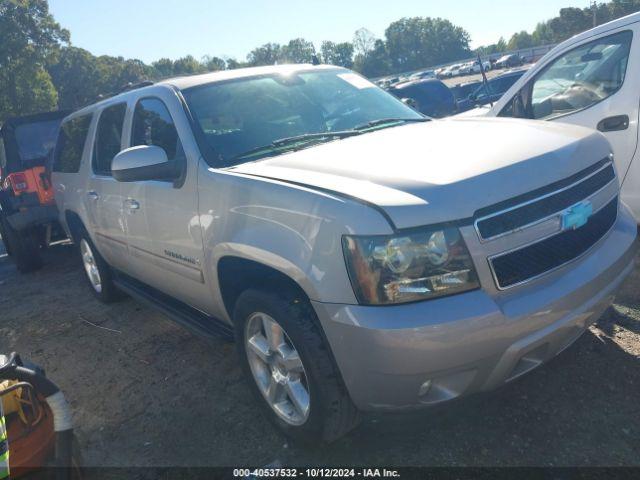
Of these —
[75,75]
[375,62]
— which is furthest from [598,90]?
[375,62]

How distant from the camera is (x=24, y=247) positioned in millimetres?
7055

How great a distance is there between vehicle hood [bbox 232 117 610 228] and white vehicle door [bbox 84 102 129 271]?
1.73 metres

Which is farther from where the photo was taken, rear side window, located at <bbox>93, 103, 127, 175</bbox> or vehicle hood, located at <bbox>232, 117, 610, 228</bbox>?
rear side window, located at <bbox>93, 103, 127, 175</bbox>

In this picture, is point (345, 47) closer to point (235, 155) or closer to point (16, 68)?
point (16, 68)

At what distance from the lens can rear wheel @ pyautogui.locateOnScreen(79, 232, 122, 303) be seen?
16.5 feet

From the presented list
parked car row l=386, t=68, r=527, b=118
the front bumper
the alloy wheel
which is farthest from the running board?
parked car row l=386, t=68, r=527, b=118

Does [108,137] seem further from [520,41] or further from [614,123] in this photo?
[520,41]

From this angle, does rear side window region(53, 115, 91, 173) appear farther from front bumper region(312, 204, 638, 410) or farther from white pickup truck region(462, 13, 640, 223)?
white pickup truck region(462, 13, 640, 223)

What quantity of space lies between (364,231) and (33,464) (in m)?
1.63

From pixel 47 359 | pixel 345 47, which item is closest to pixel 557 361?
pixel 47 359

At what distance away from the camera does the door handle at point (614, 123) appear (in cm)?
401

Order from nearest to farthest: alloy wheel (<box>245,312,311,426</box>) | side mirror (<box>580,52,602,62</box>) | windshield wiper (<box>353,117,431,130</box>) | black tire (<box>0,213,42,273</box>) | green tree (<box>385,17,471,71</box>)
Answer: alloy wheel (<box>245,312,311,426</box>) < windshield wiper (<box>353,117,431,130</box>) < side mirror (<box>580,52,602,62</box>) < black tire (<box>0,213,42,273</box>) < green tree (<box>385,17,471,71</box>)

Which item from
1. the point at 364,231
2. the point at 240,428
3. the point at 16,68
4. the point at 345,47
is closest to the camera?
the point at 364,231

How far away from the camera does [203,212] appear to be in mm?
2957
